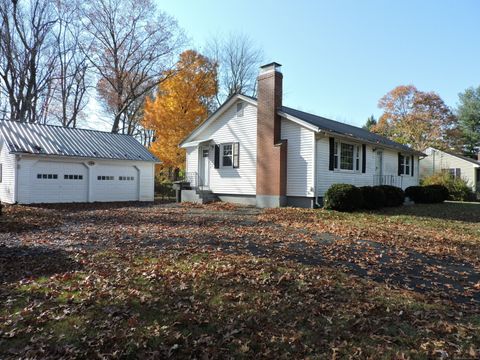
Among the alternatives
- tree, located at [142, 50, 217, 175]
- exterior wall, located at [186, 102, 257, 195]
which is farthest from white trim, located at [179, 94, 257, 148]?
tree, located at [142, 50, 217, 175]

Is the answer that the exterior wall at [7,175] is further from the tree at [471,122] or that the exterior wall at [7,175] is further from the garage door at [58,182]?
the tree at [471,122]

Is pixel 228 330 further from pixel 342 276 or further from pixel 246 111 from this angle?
pixel 246 111

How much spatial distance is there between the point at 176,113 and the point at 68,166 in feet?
28.3

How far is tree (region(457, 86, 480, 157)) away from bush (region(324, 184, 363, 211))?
36419mm

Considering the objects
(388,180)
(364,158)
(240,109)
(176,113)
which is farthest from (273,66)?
(176,113)

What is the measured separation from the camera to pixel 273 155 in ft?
54.2

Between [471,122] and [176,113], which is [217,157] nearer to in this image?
[176,113]

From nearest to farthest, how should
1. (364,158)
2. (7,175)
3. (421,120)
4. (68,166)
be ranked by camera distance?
(7,175)
(364,158)
(68,166)
(421,120)

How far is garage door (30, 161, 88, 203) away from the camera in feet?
58.9

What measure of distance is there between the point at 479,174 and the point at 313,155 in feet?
82.0

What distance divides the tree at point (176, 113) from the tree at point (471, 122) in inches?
1371

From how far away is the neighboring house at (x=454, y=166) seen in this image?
30.9 m

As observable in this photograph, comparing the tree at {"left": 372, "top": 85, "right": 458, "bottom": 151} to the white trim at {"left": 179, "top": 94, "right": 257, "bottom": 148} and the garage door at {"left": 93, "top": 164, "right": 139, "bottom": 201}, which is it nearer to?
the white trim at {"left": 179, "top": 94, "right": 257, "bottom": 148}

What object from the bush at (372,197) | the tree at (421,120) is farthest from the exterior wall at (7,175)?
the tree at (421,120)
